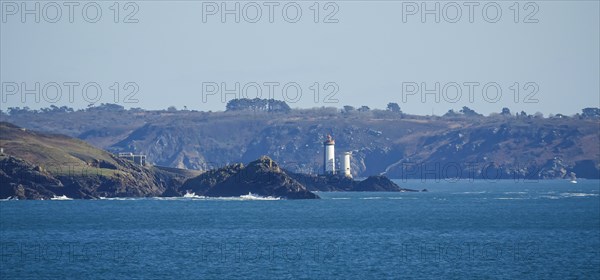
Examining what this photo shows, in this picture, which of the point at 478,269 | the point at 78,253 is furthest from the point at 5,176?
the point at 478,269

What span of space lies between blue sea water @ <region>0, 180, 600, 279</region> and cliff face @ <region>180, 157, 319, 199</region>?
8673mm

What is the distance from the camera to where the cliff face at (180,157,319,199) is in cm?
17338

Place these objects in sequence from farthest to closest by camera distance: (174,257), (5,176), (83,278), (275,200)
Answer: (275,200), (5,176), (174,257), (83,278)

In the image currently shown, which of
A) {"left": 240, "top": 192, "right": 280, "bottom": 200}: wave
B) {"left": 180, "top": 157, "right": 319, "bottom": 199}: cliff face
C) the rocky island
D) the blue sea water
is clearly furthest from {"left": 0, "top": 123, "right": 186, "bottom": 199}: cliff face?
{"left": 240, "top": 192, "right": 280, "bottom": 200}: wave

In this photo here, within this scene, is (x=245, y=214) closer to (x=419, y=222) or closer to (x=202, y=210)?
(x=202, y=210)

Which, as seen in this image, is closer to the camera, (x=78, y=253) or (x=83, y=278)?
(x=83, y=278)

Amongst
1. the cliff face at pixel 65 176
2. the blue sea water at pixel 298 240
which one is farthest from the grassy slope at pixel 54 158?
the blue sea water at pixel 298 240

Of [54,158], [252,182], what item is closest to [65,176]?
[54,158]

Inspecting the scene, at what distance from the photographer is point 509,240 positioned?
102 meters

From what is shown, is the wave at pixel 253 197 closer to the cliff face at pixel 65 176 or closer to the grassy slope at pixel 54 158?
the cliff face at pixel 65 176

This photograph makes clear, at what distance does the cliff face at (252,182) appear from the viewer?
173375 millimetres

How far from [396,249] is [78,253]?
24294 millimetres

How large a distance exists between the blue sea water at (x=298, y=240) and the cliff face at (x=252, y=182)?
8.67 meters

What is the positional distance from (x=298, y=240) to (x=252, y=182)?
249 feet
